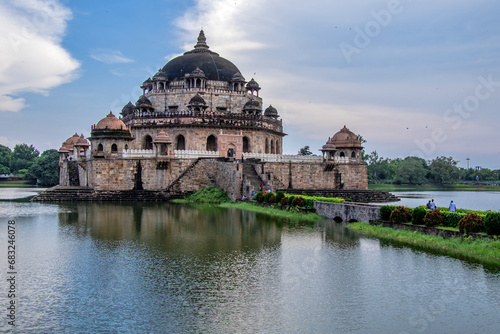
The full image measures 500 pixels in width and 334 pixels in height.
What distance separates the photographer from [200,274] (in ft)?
46.2

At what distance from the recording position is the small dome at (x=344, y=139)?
46312 millimetres

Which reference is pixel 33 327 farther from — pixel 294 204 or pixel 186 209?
pixel 186 209

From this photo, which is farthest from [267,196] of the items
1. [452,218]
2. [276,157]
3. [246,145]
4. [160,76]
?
[160,76]

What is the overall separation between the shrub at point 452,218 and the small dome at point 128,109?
4089cm

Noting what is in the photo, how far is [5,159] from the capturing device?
10369 centimetres

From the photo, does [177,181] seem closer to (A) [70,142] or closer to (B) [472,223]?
(A) [70,142]

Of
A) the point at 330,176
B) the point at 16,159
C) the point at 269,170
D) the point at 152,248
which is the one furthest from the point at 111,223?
the point at 16,159

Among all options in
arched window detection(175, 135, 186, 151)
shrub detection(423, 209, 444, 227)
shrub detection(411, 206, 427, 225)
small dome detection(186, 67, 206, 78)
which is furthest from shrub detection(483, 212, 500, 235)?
small dome detection(186, 67, 206, 78)

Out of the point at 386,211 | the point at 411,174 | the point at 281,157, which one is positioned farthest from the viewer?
the point at 411,174

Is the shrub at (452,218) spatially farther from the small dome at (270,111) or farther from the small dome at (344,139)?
the small dome at (270,111)

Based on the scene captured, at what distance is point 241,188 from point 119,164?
422 inches

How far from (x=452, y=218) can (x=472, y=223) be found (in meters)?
1.52

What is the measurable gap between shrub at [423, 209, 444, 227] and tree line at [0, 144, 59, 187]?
2406 inches

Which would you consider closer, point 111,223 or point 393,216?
point 393,216
